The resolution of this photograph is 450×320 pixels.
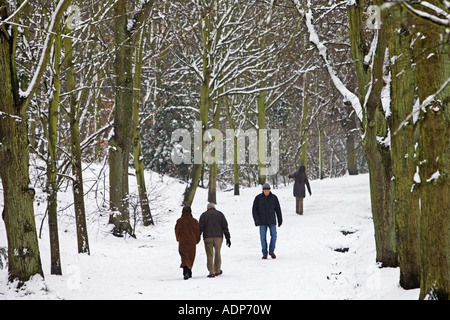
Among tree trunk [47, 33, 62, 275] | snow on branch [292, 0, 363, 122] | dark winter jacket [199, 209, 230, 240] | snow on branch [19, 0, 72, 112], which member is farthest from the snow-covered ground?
snow on branch [292, 0, 363, 122]

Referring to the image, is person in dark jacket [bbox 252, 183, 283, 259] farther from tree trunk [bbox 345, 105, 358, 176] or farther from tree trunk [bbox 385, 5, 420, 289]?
tree trunk [bbox 345, 105, 358, 176]

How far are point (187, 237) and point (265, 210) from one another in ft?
9.12

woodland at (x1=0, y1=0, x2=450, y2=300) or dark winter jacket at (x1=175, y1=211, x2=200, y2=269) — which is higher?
woodland at (x1=0, y1=0, x2=450, y2=300)

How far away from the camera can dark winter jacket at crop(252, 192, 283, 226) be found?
1369cm

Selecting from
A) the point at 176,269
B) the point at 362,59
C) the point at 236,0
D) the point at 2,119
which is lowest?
the point at 176,269

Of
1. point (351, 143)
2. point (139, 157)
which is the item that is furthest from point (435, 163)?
point (351, 143)

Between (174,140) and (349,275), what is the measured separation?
89.8 feet

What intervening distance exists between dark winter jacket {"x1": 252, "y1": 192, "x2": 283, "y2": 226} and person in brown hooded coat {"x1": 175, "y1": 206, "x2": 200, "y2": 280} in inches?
92.1

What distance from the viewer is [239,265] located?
41.7 ft

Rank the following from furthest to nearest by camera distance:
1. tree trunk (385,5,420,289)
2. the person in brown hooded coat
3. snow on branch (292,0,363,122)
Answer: the person in brown hooded coat, snow on branch (292,0,363,122), tree trunk (385,5,420,289)

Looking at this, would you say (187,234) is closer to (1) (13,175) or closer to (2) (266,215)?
(2) (266,215)

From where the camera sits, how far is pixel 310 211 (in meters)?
21.5
